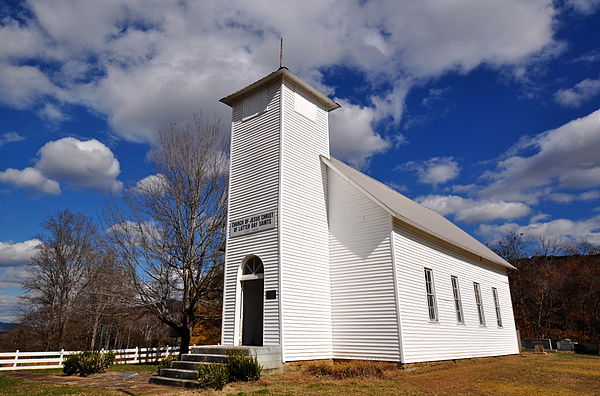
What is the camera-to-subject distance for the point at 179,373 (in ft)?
34.7

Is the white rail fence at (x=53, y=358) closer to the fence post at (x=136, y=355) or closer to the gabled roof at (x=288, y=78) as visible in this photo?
the fence post at (x=136, y=355)

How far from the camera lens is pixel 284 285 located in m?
12.4

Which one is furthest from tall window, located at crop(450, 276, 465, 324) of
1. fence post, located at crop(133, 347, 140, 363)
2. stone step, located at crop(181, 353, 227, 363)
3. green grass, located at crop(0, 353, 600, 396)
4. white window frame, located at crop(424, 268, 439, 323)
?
fence post, located at crop(133, 347, 140, 363)

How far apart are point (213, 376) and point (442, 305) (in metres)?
9.86

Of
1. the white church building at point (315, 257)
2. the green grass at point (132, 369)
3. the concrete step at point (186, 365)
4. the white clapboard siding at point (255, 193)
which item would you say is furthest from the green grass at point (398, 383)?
the green grass at point (132, 369)

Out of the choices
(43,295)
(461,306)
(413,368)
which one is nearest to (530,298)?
(461,306)

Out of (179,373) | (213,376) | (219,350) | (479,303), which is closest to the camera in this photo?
(213,376)

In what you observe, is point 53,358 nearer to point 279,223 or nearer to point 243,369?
point 243,369

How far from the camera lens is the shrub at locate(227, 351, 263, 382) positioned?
32.6 feet

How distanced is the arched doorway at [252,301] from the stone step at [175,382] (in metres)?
3.59

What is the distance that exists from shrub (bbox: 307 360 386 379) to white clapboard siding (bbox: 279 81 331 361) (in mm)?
637

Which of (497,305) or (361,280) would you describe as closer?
(361,280)

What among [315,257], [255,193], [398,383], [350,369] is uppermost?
[255,193]

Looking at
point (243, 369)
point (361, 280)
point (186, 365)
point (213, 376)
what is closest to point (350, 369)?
point (361, 280)
